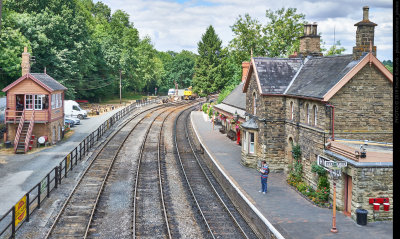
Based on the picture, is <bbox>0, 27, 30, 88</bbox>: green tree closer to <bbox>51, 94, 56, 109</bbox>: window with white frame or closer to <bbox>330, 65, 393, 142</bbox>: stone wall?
<bbox>51, 94, 56, 109</bbox>: window with white frame

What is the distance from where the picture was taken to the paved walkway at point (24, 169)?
20047mm

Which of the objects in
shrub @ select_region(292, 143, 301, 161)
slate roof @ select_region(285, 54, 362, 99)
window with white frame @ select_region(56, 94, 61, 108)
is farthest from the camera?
window with white frame @ select_region(56, 94, 61, 108)

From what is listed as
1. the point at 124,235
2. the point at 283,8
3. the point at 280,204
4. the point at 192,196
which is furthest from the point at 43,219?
the point at 283,8

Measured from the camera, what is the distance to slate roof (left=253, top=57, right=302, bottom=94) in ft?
85.1

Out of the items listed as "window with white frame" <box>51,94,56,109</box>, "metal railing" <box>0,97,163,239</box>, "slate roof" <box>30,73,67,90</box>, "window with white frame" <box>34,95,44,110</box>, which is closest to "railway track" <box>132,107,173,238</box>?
"metal railing" <box>0,97,163,239</box>

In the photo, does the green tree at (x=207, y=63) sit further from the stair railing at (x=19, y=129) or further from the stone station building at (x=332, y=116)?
the stone station building at (x=332, y=116)

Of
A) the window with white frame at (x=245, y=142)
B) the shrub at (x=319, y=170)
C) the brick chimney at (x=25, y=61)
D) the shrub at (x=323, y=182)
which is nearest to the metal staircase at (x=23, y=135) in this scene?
the brick chimney at (x=25, y=61)

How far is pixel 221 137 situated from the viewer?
130 feet

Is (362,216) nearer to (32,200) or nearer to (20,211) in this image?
(20,211)

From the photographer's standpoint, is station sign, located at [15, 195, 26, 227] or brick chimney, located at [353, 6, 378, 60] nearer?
station sign, located at [15, 195, 26, 227]

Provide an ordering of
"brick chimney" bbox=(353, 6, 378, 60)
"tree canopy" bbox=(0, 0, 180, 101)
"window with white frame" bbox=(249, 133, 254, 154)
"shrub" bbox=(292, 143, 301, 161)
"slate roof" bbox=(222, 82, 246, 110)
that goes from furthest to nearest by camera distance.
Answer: "tree canopy" bbox=(0, 0, 180, 101)
"slate roof" bbox=(222, 82, 246, 110)
"window with white frame" bbox=(249, 133, 254, 154)
"shrub" bbox=(292, 143, 301, 161)
"brick chimney" bbox=(353, 6, 378, 60)

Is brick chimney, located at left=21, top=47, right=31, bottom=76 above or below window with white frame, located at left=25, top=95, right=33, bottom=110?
above

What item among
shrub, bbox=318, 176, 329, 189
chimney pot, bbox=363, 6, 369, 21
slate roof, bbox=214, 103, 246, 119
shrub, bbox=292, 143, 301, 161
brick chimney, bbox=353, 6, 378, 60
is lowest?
shrub, bbox=318, 176, 329, 189

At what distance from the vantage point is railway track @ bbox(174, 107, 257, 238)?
53.3ft
